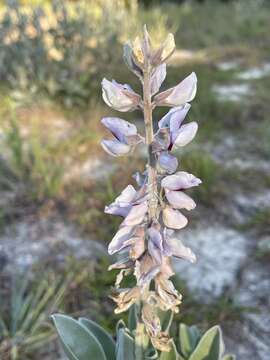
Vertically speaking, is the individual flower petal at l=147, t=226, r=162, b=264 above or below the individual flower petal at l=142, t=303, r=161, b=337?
above

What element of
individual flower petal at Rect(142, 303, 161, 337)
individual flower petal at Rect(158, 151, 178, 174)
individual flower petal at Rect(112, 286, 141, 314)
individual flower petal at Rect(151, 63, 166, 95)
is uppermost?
individual flower petal at Rect(151, 63, 166, 95)

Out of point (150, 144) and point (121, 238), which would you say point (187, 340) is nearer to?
point (121, 238)

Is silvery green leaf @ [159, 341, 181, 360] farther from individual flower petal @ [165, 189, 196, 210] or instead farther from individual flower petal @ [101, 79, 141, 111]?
individual flower petal @ [101, 79, 141, 111]

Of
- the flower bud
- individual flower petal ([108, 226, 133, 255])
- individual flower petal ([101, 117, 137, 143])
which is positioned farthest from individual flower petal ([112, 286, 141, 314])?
the flower bud

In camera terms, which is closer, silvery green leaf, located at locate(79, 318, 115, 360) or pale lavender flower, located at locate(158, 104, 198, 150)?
pale lavender flower, located at locate(158, 104, 198, 150)

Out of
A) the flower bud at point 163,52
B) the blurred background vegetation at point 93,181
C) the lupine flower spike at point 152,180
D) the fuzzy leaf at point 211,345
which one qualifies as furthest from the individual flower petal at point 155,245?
the blurred background vegetation at point 93,181

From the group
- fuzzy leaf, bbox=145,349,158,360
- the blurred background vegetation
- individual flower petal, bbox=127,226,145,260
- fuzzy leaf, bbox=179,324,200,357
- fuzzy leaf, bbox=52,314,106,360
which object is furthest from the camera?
the blurred background vegetation
